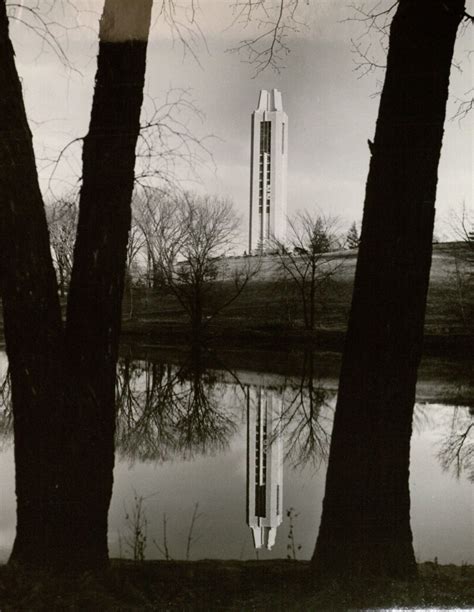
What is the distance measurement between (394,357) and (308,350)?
1139mm

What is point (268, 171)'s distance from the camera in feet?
12.2

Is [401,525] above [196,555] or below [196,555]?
above

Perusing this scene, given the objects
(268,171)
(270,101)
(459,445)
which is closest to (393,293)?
(268,171)

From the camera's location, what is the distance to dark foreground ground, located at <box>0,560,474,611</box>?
107 inches

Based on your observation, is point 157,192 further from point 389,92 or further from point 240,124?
point 389,92

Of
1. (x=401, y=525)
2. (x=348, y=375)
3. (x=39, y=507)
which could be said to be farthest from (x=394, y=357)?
(x=39, y=507)

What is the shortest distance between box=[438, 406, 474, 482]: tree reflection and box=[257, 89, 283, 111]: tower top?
252cm

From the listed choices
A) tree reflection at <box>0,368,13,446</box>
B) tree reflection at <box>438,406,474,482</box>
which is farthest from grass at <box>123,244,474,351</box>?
tree reflection at <box>0,368,13,446</box>

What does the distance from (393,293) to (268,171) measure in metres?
1.39

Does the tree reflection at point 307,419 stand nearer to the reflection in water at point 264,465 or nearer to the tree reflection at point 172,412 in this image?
the reflection in water at point 264,465

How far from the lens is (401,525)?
297cm

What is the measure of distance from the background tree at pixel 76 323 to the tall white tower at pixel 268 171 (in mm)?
997

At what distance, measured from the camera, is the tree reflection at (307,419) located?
3.70 metres

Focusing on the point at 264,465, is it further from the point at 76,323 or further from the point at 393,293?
the point at 76,323
